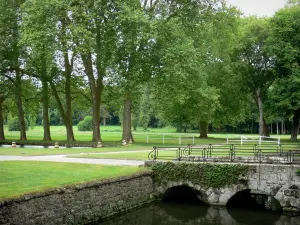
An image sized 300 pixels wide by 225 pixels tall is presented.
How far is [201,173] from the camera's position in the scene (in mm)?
21484

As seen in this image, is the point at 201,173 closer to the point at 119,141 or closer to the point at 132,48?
the point at 132,48

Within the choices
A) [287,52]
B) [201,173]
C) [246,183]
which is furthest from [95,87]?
[246,183]

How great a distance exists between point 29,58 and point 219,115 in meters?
26.1

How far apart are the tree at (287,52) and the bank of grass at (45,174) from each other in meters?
28.2

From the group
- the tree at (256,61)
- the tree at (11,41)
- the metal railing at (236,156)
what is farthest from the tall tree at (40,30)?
the tree at (256,61)

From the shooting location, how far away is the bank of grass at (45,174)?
1511 centimetres

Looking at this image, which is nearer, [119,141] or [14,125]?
[119,141]

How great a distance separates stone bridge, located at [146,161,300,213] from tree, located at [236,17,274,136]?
32666 millimetres

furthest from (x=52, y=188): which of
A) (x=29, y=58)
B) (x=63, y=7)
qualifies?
(x=29, y=58)

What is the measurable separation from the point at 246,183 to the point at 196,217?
11.2 ft

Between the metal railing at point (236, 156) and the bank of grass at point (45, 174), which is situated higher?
the metal railing at point (236, 156)

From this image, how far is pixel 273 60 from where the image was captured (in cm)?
5100

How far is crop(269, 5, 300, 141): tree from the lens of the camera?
44.8 m

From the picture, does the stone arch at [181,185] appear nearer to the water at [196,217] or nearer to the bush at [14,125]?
the water at [196,217]
